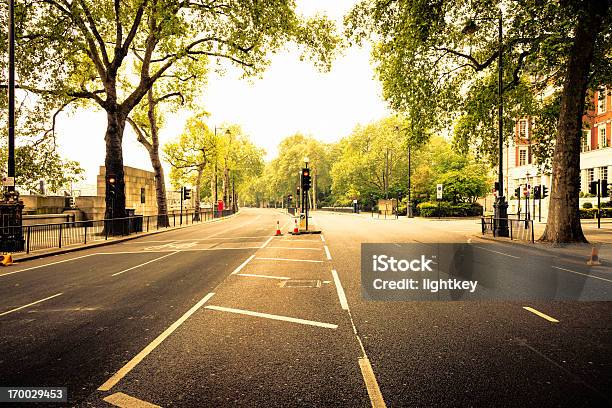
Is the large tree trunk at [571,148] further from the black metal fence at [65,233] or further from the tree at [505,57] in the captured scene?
the black metal fence at [65,233]

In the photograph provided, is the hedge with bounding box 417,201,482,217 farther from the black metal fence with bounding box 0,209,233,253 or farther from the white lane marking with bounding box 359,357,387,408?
the white lane marking with bounding box 359,357,387,408

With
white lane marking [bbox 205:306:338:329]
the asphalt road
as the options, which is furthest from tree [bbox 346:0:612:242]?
white lane marking [bbox 205:306:338:329]

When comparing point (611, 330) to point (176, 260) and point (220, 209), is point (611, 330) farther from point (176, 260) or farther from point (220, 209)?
point (220, 209)

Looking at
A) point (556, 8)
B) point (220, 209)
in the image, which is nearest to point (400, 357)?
point (556, 8)

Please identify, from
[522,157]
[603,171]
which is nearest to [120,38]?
[603,171]

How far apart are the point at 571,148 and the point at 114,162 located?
24.0 m

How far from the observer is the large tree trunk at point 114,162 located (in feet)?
73.2

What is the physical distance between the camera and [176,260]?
12.8 metres

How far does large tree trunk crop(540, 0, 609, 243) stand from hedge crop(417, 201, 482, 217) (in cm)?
3053

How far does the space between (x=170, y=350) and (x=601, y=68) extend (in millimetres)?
23547

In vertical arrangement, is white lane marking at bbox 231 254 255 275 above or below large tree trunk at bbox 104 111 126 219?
below

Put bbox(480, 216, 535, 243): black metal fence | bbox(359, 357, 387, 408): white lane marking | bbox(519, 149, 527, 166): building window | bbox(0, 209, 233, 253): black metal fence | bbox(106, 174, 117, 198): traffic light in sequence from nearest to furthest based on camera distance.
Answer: bbox(359, 357, 387, 408): white lane marking < bbox(0, 209, 233, 253): black metal fence < bbox(480, 216, 535, 243): black metal fence < bbox(106, 174, 117, 198): traffic light < bbox(519, 149, 527, 166): building window

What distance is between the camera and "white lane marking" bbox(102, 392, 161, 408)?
130 inches

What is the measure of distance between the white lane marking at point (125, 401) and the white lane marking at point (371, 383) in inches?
74.7
